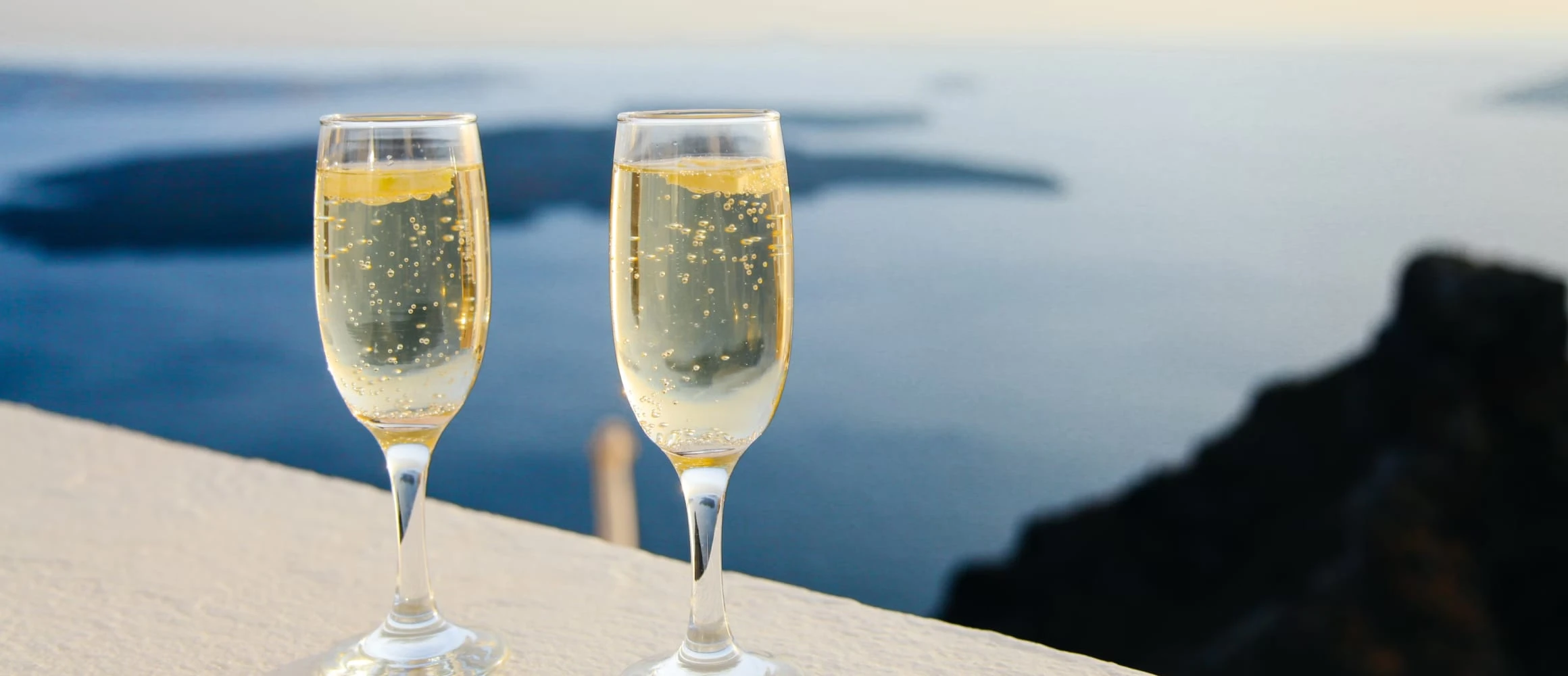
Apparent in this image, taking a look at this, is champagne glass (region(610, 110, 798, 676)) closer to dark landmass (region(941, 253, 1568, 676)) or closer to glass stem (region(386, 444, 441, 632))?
glass stem (region(386, 444, 441, 632))

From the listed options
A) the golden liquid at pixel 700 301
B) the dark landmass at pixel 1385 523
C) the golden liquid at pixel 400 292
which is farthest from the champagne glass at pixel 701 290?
the dark landmass at pixel 1385 523

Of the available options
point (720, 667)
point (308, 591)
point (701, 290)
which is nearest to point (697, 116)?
point (701, 290)

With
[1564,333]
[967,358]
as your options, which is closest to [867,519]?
[967,358]

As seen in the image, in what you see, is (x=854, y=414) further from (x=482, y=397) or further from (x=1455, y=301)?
(x=1455, y=301)

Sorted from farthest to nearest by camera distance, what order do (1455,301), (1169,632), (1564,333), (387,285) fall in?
(1169,632)
(1455,301)
(1564,333)
(387,285)

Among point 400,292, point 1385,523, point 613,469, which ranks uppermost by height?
point 400,292

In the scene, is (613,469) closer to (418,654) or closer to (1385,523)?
(1385,523)
